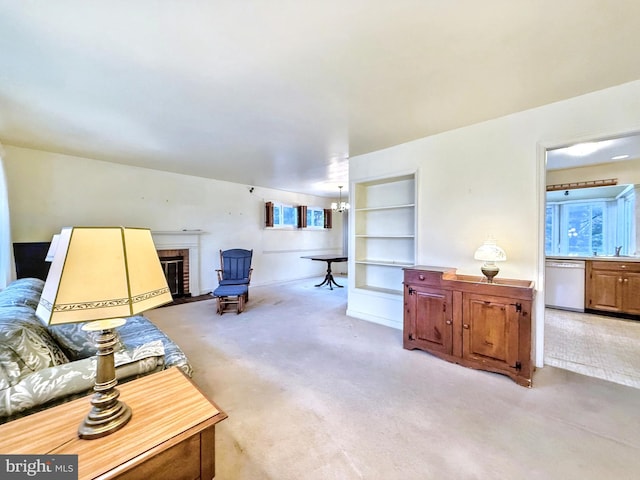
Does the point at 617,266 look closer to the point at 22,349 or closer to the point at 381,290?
the point at 381,290

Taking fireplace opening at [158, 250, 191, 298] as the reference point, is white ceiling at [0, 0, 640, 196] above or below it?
above

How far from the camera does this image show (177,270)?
5.28m

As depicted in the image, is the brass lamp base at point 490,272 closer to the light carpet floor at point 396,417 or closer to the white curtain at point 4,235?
the light carpet floor at point 396,417

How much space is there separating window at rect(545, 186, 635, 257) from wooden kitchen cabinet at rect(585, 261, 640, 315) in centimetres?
71

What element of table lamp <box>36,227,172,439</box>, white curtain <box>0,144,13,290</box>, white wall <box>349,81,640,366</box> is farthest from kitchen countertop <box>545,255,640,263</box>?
white curtain <box>0,144,13,290</box>

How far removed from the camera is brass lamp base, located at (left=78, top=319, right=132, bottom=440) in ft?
2.97

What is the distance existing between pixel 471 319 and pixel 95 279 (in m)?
2.79

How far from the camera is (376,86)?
2.16 meters

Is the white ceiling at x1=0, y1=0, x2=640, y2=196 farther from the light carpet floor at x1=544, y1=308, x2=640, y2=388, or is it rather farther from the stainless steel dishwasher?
the stainless steel dishwasher

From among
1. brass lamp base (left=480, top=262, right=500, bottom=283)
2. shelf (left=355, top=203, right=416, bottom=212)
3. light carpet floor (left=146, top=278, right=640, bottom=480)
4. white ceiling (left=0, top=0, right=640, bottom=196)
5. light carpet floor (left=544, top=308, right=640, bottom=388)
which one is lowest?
light carpet floor (left=146, top=278, right=640, bottom=480)

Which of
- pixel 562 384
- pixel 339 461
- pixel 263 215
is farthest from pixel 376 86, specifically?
pixel 263 215

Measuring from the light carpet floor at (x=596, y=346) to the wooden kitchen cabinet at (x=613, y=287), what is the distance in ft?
0.59

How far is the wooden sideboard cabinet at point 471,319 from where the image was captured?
7.47 ft

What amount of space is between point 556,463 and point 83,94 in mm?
4224
